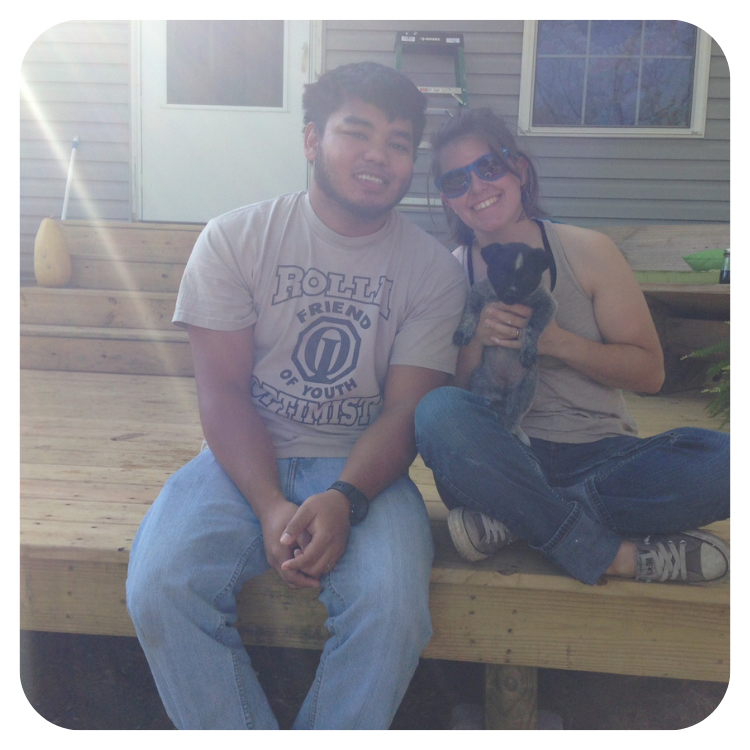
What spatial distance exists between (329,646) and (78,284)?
3463 mm

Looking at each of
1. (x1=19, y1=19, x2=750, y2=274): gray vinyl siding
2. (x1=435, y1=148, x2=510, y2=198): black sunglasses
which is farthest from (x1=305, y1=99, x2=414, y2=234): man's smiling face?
(x1=19, y1=19, x2=750, y2=274): gray vinyl siding

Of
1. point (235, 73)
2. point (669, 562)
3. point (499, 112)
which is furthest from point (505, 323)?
point (235, 73)

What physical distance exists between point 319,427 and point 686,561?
86 cm

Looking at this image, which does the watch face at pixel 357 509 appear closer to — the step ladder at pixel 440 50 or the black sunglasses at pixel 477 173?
the black sunglasses at pixel 477 173

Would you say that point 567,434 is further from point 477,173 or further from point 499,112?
point 499,112

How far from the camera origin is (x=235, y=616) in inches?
56.3

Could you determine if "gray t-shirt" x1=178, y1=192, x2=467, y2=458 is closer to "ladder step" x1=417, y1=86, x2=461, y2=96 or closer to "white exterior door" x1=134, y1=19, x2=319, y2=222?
"white exterior door" x1=134, y1=19, x2=319, y2=222

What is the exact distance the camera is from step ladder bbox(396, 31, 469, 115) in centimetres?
436

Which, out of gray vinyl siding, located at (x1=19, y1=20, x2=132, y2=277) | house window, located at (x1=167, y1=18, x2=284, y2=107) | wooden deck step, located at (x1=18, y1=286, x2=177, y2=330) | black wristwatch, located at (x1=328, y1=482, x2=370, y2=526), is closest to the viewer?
black wristwatch, located at (x1=328, y1=482, x2=370, y2=526)

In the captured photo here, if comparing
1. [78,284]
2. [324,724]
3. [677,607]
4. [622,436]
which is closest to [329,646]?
[324,724]

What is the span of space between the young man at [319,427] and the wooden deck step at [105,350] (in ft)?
6.70

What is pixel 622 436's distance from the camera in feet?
5.57

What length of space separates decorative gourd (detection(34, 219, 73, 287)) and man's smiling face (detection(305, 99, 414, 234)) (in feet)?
9.36
